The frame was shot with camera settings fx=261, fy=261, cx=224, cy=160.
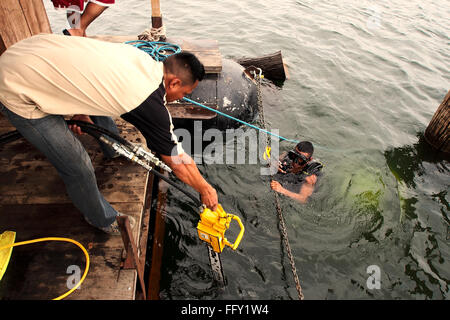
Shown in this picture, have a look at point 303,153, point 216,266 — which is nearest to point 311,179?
point 303,153

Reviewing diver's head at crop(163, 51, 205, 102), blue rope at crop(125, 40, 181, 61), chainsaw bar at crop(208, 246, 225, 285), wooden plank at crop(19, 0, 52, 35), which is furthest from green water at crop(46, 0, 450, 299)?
wooden plank at crop(19, 0, 52, 35)

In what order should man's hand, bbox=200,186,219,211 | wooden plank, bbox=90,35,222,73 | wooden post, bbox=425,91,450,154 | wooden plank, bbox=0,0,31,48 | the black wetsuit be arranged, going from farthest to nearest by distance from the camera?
wooden post, bbox=425,91,450,154 < wooden plank, bbox=90,35,222,73 < the black wetsuit < wooden plank, bbox=0,0,31,48 < man's hand, bbox=200,186,219,211

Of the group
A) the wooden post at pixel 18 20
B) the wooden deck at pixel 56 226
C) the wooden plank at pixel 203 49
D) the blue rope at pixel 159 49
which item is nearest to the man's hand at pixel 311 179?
the blue rope at pixel 159 49

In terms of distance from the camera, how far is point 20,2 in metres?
3.42

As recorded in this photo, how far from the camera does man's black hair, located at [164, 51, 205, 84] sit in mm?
2219

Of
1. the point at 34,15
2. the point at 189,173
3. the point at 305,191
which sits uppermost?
the point at 34,15

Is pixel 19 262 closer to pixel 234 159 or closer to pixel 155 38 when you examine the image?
pixel 234 159

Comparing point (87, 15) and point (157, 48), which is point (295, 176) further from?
point (87, 15)

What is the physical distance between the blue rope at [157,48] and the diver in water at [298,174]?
9.25 feet

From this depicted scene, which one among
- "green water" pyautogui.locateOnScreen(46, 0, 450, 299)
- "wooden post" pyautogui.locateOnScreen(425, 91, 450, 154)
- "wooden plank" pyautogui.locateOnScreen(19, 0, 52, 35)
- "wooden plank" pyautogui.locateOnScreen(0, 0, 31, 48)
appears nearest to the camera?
"wooden plank" pyautogui.locateOnScreen(0, 0, 31, 48)

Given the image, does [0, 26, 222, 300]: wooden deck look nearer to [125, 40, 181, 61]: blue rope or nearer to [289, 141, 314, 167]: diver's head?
[125, 40, 181, 61]: blue rope

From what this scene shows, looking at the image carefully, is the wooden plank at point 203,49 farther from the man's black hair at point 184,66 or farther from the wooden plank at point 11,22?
the man's black hair at point 184,66

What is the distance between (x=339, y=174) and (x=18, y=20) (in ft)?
19.2

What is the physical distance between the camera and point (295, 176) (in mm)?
4953
